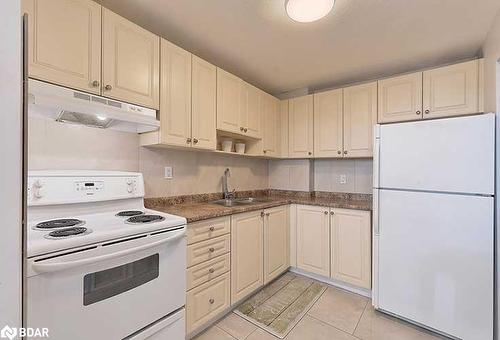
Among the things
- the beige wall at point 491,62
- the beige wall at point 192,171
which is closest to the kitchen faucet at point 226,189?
the beige wall at point 192,171

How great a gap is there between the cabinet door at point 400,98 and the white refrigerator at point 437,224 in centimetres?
53

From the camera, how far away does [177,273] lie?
137cm

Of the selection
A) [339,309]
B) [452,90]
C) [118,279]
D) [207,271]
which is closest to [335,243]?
[339,309]

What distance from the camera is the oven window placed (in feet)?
3.34

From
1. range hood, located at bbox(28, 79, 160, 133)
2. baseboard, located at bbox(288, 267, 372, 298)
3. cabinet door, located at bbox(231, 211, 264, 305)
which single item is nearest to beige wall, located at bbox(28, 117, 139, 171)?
range hood, located at bbox(28, 79, 160, 133)

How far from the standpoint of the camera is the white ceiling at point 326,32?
5.02 feet

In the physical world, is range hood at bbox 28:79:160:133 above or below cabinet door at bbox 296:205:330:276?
above

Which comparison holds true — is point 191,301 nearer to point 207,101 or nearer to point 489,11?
point 207,101

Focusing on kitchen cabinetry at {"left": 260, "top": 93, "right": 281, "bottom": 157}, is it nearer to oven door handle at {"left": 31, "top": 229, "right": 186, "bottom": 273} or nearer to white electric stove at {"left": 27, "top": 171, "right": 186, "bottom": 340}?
white electric stove at {"left": 27, "top": 171, "right": 186, "bottom": 340}

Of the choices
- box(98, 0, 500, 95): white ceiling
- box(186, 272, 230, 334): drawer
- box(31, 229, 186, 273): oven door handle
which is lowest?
box(186, 272, 230, 334): drawer

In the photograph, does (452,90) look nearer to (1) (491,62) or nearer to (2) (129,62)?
(1) (491,62)

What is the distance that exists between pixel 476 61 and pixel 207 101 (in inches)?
90.1

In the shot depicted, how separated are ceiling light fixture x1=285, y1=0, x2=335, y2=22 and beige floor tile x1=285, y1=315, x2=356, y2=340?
2.17 m

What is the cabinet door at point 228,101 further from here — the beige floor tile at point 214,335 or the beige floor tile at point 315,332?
the beige floor tile at point 315,332
